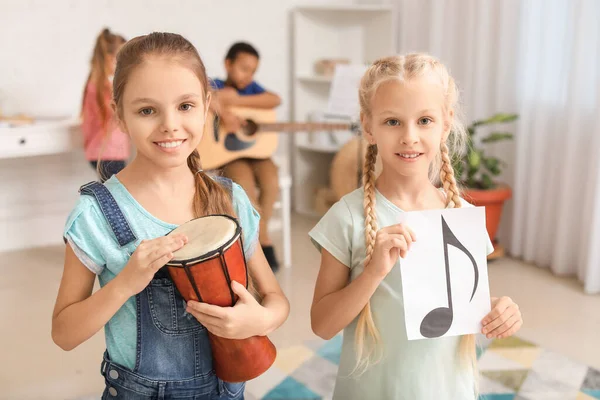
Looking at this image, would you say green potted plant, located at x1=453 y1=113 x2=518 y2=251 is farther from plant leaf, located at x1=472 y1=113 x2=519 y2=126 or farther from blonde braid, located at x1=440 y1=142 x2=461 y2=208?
blonde braid, located at x1=440 y1=142 x2=461 y2=208

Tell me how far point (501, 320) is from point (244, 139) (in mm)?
2529

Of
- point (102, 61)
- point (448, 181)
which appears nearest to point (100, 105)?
point (102, 61)

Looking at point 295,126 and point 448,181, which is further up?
point 448,181

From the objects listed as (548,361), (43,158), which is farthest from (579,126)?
(43,158)

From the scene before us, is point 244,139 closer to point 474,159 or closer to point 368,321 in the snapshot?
point 474,159

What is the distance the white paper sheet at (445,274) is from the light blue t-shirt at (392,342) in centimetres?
8

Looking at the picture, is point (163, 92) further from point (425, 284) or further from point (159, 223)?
point (425, 284)

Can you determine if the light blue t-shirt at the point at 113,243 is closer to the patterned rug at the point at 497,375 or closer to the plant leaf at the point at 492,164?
the patterned rug at the point at 497,375

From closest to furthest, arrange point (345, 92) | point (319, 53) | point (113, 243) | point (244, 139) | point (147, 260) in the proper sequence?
1. point (147, 260)
2. point (113, 243)
3. point (244, 139)
4. point (345, 92)
5. point (319, 53)

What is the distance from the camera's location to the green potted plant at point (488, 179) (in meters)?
3.58

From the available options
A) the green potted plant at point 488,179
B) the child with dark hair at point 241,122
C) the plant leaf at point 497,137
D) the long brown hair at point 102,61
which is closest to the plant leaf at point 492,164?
the green potted plant at point 488,179

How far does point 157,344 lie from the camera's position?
1209mm

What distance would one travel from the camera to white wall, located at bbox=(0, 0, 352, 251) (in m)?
3.92

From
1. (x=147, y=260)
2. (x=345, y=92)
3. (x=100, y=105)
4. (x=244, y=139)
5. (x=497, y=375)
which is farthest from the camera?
(x=345, y=92)
